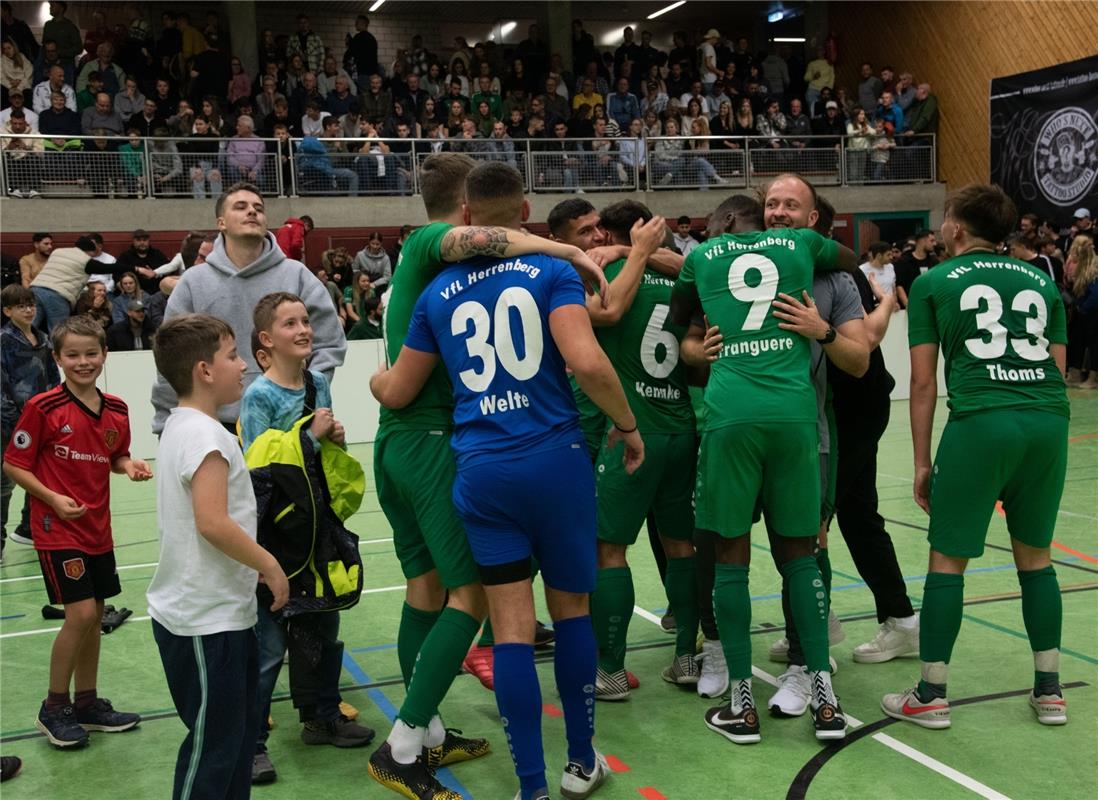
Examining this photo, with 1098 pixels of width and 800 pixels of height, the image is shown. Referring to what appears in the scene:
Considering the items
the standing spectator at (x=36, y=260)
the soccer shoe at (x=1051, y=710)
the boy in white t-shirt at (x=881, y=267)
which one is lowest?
the soccer shoe at (x=1051, y=710)

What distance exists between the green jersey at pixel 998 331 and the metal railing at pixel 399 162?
10.5 metres

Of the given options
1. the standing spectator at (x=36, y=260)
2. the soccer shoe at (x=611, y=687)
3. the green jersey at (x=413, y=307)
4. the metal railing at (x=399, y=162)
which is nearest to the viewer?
the green jersey at (x=413, y=307)

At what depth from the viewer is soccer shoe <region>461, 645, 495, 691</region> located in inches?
181

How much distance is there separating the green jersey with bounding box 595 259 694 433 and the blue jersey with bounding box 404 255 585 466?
1.00 m

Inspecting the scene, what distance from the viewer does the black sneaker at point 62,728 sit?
4047 mm

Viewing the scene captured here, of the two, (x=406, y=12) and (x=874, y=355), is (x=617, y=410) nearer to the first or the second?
(x=874, y=355)

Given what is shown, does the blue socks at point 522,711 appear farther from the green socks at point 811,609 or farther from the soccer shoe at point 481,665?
the soccer shoe at point 481,665

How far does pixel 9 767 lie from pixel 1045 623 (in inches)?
147

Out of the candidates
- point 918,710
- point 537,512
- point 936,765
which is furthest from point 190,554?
point 918,710

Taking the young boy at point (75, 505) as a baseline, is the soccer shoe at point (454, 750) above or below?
below

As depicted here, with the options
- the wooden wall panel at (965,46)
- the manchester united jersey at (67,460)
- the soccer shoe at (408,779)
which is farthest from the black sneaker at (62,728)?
the wooden wall panel at (965,46)

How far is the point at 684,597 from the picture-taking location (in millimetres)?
4512

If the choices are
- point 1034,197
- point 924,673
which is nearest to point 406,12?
point 1034,197

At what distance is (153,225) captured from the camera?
16.2 m
